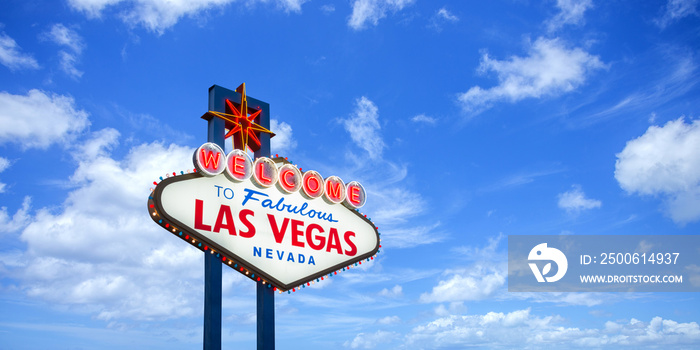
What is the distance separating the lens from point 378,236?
21.1m

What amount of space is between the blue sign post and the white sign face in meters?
0.53

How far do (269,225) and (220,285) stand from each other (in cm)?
246

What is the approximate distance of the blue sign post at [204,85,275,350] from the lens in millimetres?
16188

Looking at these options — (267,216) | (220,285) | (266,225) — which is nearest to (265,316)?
(220,285)

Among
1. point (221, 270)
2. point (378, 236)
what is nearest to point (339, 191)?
point (378, 236)

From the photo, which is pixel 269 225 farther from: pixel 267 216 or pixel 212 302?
pixel 212 302

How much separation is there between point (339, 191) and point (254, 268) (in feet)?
14.6

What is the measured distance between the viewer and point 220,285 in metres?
16.6

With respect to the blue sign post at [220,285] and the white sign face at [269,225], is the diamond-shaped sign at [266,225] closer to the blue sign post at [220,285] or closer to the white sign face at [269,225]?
the white sign face at [269,225]

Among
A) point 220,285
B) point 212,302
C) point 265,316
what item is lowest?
point 265,316

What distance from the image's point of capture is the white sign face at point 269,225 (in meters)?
16.5

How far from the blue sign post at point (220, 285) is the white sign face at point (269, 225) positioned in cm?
53

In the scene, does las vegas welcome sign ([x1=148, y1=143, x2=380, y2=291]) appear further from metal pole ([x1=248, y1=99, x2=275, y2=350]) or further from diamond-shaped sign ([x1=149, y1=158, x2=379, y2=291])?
metal pole ([x1=248, y1=99, x2=275, y2=350])

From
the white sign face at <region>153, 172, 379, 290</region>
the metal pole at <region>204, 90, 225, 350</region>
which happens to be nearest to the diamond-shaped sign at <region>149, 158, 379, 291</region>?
the white sign face at <region>153, 172, 379, 290</region>
